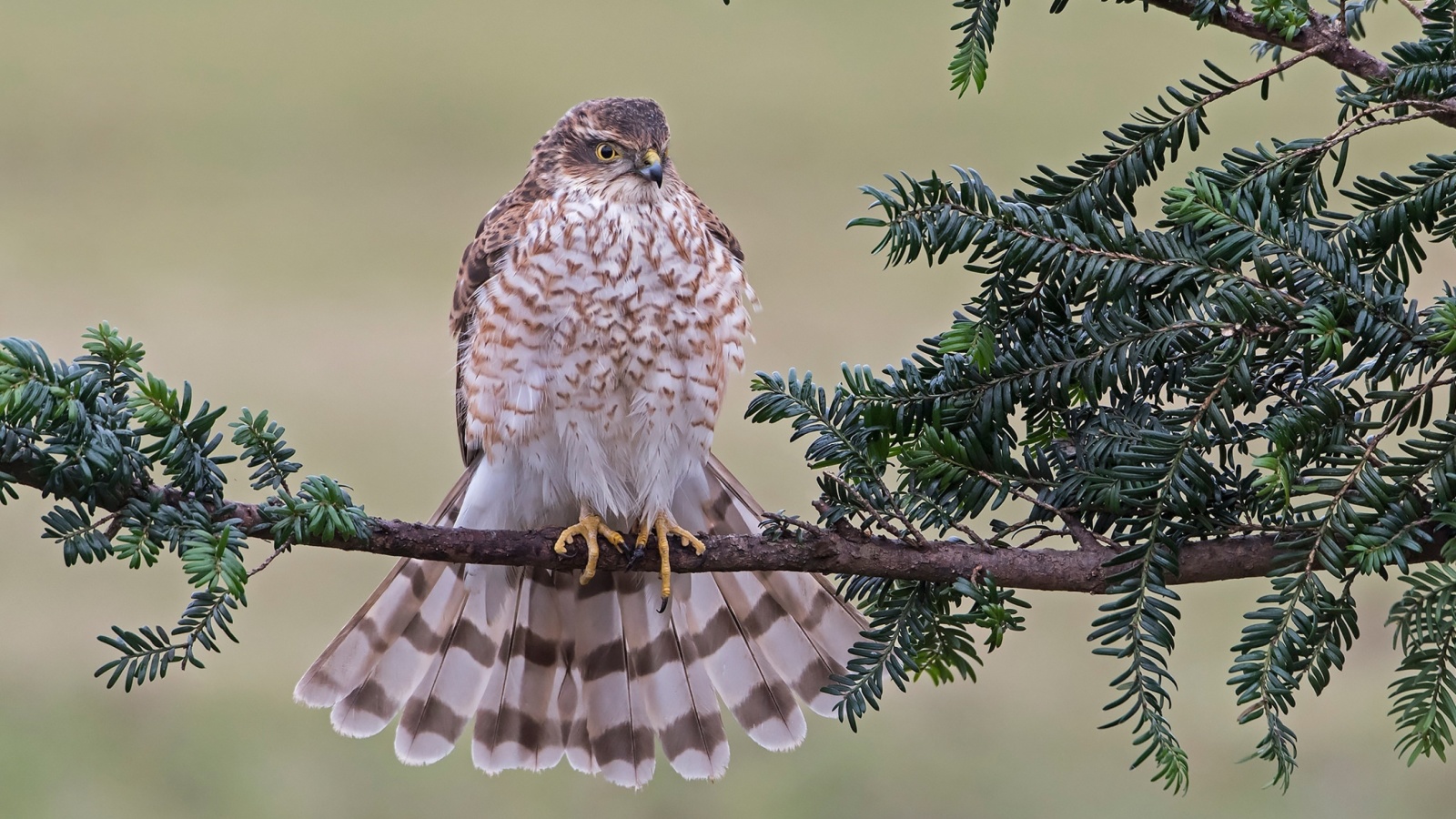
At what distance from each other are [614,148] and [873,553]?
113 centimetres

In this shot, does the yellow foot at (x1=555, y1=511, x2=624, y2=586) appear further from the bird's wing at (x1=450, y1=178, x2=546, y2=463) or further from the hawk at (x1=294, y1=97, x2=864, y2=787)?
the bird's wing at (x1=450, y1=178, x2=546, y2=463)

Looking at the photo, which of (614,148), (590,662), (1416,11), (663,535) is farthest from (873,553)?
(614,148)

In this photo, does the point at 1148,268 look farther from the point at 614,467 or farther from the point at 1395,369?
the point at 614,467

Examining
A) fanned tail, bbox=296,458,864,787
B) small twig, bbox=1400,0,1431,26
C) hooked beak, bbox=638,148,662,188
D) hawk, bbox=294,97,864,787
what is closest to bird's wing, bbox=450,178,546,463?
hawk, bbox=294,97,864,787

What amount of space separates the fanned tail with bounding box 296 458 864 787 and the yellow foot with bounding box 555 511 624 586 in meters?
0.19

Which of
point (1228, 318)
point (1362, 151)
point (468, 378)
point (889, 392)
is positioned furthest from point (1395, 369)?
point (1362, 151)

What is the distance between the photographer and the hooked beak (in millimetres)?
2168

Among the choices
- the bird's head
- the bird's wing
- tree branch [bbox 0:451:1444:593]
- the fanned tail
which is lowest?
tree branch [bbox 0:451:1444:593]

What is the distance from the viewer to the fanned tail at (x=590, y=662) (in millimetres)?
2094

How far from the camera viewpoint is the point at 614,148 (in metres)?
2.25

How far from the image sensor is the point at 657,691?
7.24ft

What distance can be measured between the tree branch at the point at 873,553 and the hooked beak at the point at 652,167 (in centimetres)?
87

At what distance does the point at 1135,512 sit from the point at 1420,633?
0.89ft

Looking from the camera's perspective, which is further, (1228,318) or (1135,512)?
(1135,512)
